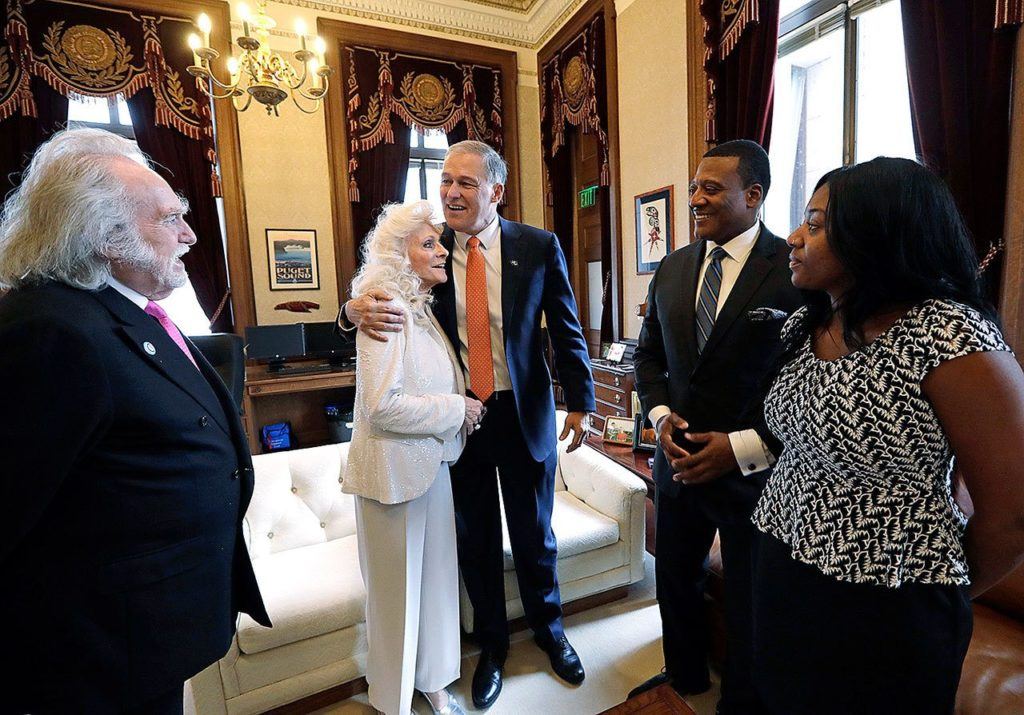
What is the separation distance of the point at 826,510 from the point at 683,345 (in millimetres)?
602

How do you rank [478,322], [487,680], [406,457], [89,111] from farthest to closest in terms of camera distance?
[89,111] < [487,680] < [478,322] < [406,457]

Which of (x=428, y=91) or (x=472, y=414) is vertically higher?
(x=428, y=91)

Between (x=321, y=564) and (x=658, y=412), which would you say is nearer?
(x=658, y=412)

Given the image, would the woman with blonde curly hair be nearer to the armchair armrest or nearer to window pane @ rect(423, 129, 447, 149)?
the armchair armrest

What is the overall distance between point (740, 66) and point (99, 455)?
11.0 feet

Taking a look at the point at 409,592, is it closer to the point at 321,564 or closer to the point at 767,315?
the point at 321,564

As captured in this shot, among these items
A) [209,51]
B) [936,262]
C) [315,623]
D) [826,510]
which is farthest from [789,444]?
[209,51]

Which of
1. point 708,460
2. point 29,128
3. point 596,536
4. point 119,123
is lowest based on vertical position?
point 596,536

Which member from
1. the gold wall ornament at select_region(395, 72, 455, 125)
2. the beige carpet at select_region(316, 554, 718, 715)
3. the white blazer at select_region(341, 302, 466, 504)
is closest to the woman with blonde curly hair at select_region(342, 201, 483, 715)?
the white blazer at select_region(341, 302, 466, 504)

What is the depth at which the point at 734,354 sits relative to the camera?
130 cm

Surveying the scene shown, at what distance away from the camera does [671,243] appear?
3627mm

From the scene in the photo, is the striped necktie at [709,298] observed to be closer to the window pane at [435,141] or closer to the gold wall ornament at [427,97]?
the gold wall ornament at [427,97]

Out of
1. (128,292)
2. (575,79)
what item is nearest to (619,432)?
(128,292)

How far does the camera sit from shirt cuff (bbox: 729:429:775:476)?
1.24 m
